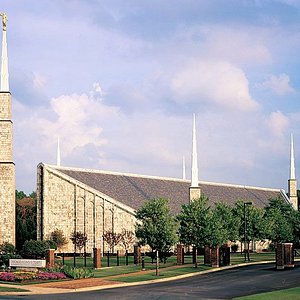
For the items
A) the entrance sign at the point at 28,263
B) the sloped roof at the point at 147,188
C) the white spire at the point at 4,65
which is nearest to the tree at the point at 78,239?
the sloped roof at the point at 147,188

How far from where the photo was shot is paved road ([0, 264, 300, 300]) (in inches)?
1259

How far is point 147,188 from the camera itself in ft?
296

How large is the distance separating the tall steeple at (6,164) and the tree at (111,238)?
11.2m

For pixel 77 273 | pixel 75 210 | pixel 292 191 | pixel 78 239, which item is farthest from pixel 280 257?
pixel 292 191

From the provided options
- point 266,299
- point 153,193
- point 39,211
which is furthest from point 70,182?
point 266,299

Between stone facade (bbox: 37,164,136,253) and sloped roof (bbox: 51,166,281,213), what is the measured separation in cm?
232

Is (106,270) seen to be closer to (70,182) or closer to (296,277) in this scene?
(296,277)

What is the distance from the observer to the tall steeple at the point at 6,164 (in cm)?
5953

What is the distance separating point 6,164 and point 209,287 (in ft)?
94.8

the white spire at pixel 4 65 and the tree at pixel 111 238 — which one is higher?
the white spire at pixel 4 65

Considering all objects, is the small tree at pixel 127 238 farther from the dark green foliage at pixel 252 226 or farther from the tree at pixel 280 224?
the tree at pixel 280 224

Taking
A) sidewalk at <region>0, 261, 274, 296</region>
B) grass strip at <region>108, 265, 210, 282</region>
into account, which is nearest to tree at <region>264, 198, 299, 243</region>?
grass strip at <region>108, 265, 210, 282</region>

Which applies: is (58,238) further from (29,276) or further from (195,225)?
(29,276)

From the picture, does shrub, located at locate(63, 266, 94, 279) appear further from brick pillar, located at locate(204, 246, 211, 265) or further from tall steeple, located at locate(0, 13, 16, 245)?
tall steeple, located at locate(0, 13, 16, 245)
